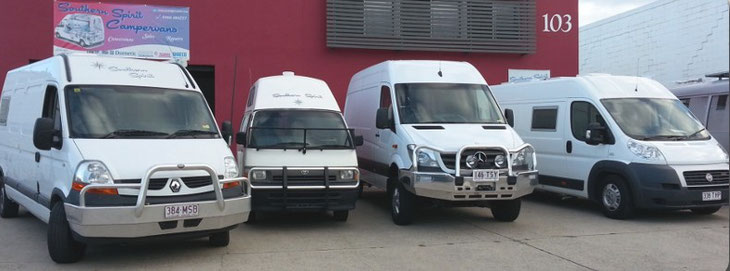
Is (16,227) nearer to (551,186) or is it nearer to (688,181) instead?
(551,186)

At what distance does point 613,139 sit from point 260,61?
919 cm

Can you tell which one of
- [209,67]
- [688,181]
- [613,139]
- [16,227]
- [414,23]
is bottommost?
[16,227]

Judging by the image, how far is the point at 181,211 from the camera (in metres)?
5.88

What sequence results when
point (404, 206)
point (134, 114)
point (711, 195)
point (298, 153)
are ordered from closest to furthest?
point (134, 114)
point (298, 153)
point (404, 206)
point (711, 195)

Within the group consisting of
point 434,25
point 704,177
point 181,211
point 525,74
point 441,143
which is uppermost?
point 434,25

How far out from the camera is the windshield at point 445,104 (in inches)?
355

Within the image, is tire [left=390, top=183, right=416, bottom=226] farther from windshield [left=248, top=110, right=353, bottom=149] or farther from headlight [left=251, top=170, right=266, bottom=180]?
headlight [left=251, top=170, right=266, bottom=180]

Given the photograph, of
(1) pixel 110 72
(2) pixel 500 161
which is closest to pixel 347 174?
(2) pixel 500 161

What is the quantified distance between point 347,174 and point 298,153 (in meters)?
0.78

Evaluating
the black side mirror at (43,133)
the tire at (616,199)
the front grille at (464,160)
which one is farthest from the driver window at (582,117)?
the black side mirror at (43,133)

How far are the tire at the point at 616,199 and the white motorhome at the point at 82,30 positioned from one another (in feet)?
39.2

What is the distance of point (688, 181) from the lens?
8.72 m

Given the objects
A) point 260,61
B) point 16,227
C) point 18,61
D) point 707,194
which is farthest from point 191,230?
point 18,61

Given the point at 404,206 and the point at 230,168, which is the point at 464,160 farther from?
the point at 230,168
